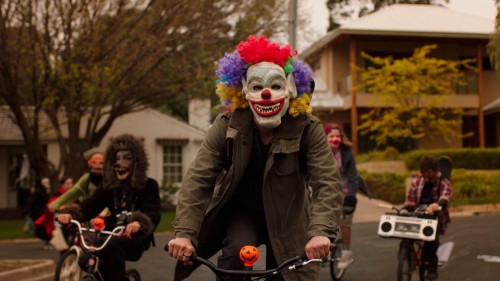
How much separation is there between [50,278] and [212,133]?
25.7ft

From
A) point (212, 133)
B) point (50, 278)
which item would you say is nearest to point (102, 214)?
point (212, 133)

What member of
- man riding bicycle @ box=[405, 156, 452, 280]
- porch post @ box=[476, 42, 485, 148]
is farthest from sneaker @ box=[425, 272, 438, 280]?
porch post @ box=[476, 42, 485, 148]

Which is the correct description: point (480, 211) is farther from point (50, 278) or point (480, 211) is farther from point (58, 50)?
point (50, 278)

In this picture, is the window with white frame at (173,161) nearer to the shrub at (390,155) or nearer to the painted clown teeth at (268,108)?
the shrub at (390,155)

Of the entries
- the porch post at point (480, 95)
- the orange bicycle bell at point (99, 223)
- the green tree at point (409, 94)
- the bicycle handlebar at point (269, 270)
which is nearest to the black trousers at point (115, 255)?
the orange bicycle bell at point (99, 223)

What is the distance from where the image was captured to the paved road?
1063 centimetres

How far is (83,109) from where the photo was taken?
74.0 feet

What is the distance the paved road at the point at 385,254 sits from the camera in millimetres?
10630

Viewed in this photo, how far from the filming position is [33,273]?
11914 mm

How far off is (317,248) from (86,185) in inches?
192

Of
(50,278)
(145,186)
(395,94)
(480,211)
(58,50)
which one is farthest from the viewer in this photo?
(395,94)

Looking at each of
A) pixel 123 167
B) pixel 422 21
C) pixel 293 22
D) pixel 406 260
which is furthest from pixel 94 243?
pixel 422 21

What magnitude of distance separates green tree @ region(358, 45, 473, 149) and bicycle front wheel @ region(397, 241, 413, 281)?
72.6 ft

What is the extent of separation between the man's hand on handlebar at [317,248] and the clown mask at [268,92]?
82cm
